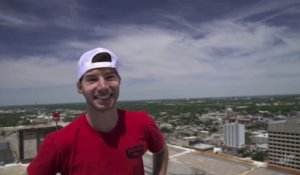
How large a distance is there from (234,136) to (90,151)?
103 ft

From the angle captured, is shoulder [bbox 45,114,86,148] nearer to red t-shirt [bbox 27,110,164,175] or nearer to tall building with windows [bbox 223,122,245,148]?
red t-shirt [bbox 27,110,164,175]

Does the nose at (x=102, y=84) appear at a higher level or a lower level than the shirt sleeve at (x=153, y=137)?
higher

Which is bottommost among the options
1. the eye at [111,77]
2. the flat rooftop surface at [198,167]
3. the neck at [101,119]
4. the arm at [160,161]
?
the flat rooftop surface at [198,167]

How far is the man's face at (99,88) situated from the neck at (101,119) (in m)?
0.03

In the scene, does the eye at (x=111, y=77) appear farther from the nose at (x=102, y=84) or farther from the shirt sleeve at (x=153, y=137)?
the shirt sleeve at (x=153, y=137)

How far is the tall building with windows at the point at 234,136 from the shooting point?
30.3 m

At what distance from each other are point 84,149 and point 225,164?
4.57 meters

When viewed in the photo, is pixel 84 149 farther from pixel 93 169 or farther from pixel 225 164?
pixel 225 164

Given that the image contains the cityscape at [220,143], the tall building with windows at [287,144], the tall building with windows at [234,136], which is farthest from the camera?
the tall building with windows at [234,136]

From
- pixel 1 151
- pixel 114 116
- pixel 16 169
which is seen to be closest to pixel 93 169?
pixel 114 116

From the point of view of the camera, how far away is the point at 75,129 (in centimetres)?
89

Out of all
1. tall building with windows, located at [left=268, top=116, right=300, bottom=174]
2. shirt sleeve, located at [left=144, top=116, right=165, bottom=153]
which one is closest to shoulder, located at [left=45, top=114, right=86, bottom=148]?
shirt sleeve, located at [left=144, top=116, right=165, bottom=153]

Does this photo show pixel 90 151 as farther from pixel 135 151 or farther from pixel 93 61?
pixel 93 61

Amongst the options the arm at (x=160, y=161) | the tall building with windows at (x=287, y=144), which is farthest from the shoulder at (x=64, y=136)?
the tall building with windows at (x=287, y=144)
